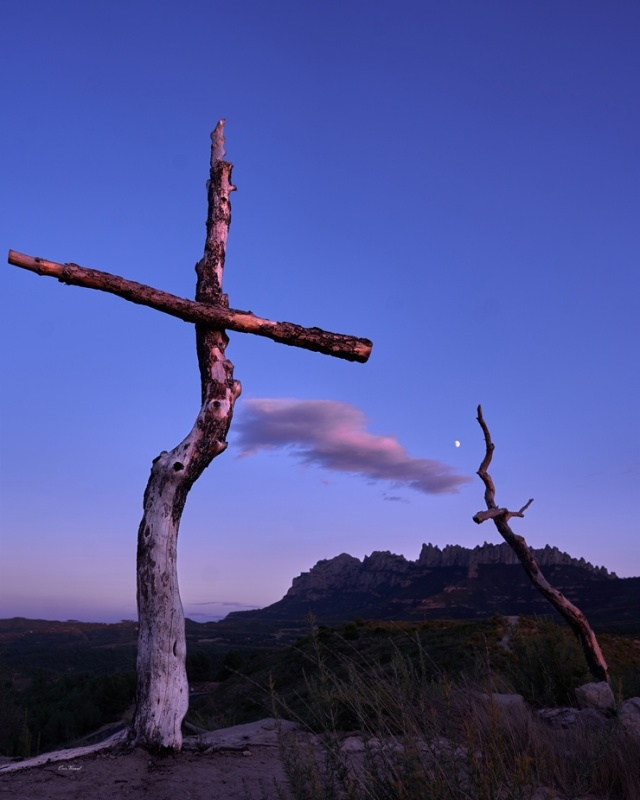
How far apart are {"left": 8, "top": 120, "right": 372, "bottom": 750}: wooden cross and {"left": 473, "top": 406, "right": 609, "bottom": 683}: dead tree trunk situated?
5960 millimetres

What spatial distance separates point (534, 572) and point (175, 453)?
8.42 metres

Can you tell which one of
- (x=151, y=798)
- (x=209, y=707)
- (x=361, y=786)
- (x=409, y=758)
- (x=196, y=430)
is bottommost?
(x=209, y=707)

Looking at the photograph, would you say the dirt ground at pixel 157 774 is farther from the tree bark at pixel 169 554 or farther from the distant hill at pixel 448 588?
the distant hill at pixel 448 588

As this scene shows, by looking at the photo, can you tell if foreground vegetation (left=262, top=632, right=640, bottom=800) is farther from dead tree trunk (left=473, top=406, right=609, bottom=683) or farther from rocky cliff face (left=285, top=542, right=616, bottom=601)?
rocky cliff face (left=285, top=542, right=616, bottom=601)

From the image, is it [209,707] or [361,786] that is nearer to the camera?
[361,786]

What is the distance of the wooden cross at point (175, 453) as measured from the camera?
7059 mm

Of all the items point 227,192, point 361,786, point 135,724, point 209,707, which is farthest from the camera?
point 209,707

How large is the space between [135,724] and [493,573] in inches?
3663

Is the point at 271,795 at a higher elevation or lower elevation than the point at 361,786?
lower

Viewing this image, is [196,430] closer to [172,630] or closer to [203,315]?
[203,315]

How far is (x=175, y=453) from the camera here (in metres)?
7.82

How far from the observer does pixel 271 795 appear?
221 inches

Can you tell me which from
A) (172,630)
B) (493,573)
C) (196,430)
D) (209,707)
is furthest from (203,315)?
(493,573)

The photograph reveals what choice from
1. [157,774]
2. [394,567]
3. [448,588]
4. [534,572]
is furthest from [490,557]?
[157,774]
